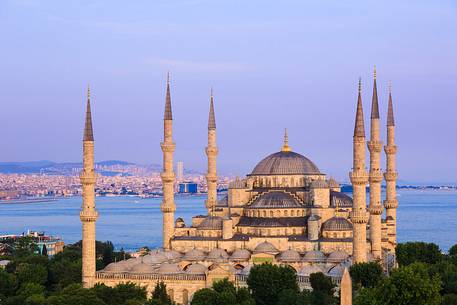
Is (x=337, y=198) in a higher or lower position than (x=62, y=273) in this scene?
higher

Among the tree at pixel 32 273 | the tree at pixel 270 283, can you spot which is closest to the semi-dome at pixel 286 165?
the tree at pixel 270 283

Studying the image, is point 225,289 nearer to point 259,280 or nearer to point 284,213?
point 259,280

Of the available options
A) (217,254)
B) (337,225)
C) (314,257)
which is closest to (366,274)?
(314,257)

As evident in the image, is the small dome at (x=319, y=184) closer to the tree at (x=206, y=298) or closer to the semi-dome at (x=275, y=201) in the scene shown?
the semi-dome at (x=275, y=201)

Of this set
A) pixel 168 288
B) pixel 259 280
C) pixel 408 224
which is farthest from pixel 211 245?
pixel 408 224

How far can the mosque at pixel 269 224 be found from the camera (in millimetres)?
36000

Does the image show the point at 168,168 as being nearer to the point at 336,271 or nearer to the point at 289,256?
the point at 289,256

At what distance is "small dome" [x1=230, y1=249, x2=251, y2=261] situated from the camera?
38.4 m

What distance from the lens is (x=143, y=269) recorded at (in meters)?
36.6

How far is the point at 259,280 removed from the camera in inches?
1303

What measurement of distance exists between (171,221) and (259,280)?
1038cm

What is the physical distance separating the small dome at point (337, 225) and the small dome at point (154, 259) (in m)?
7.45

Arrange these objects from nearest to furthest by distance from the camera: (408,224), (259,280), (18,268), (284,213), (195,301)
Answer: (195,301) < (259,280) < (18,268) < (284,213) < (408,224)

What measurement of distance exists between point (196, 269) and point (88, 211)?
203 inches
